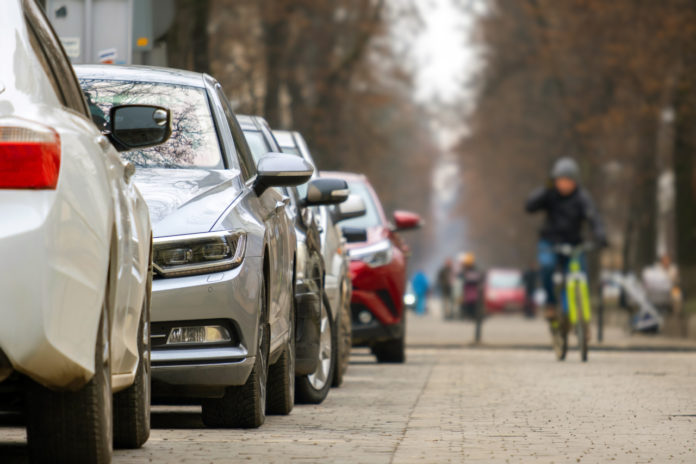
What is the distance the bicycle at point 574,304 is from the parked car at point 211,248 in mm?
7333

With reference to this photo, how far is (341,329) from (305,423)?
3447 mm

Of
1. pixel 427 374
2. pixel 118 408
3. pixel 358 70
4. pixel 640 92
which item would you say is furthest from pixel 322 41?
pixel 118 408

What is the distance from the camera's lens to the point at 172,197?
7914 mm

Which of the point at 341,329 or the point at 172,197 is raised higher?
the point at 172,197

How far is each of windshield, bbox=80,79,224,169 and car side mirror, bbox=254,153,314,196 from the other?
0.25 m

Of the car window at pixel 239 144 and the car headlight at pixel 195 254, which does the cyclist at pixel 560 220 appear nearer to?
the car window at pixel 239 144

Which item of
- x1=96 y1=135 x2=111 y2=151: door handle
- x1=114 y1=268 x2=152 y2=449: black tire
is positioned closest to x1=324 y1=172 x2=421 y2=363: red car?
x1=114 y1=268 x2=152 y2=449: black tire

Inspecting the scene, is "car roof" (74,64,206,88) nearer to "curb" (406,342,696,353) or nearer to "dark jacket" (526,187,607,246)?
"dark jacket" (526,187,607,246)

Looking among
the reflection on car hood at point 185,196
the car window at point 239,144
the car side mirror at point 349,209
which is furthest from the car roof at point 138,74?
the car side mirror at point 349,209

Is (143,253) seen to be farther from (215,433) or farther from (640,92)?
(640,92)

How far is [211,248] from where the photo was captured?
7.70 m

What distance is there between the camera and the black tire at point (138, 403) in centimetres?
673

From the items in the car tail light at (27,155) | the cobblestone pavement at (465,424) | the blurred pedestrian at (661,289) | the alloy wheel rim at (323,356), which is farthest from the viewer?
the blurred pedestrian at (661,289)

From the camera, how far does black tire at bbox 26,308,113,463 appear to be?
5.44 metres
